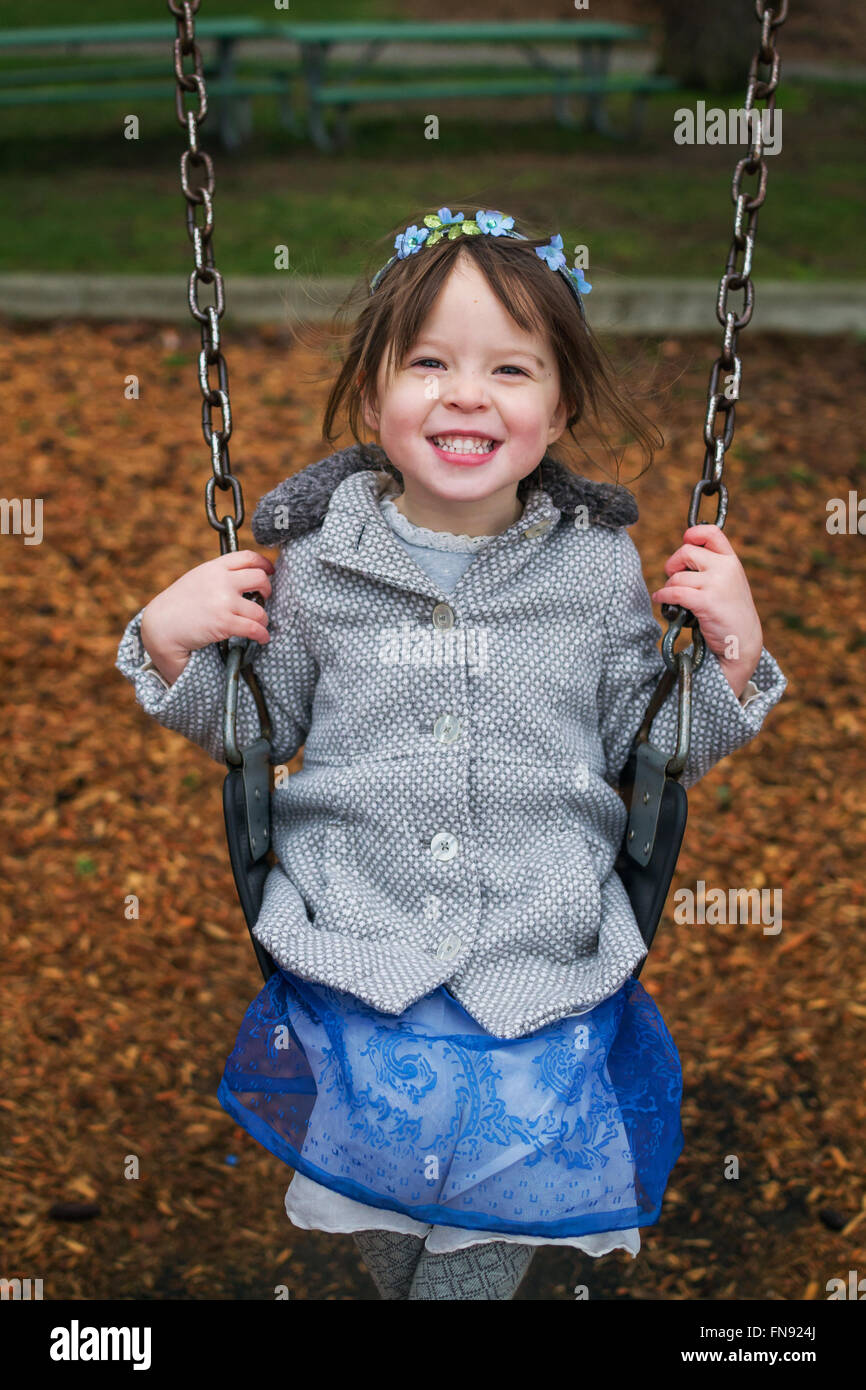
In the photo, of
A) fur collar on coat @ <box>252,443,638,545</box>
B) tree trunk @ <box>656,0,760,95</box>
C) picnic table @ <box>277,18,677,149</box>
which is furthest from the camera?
tree trunk @ <box>656,0,760,95</box>

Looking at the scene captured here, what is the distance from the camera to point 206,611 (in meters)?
2.12

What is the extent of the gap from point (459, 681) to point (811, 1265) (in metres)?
1.44

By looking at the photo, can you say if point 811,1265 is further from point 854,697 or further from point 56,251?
point 56,251

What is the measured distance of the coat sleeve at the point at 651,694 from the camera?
2.16 meters

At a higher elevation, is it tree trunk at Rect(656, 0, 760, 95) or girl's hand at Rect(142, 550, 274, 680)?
tree trunk at Rect(656, 0, 760, 95)

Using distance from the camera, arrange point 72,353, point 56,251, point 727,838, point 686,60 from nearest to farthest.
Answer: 1. point 727,838
2. point 72,353
3. point 56,251
4. point 686,60

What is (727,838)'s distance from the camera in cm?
394

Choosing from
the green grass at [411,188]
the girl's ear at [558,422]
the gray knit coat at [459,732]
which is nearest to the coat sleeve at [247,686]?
the gray knit coat at [459,732]

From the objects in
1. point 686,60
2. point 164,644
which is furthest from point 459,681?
point 686,60

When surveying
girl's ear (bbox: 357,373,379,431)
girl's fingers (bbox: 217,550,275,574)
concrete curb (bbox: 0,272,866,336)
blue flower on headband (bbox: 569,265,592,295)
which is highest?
concrete curb (bbox: 0,272,866,336)

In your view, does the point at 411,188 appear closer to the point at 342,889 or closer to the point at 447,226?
the point at 447,226

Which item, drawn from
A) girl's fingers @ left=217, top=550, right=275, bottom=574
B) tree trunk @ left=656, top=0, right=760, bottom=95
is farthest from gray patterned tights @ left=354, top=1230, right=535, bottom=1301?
tree trunk @ left=656, top=0, right=760, bottom=95

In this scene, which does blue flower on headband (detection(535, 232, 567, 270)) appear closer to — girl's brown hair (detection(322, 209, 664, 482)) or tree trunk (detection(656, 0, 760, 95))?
girl's brown hair (detection(322, 209, 664, 482))

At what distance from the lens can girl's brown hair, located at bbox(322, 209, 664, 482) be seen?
6.68 feet
